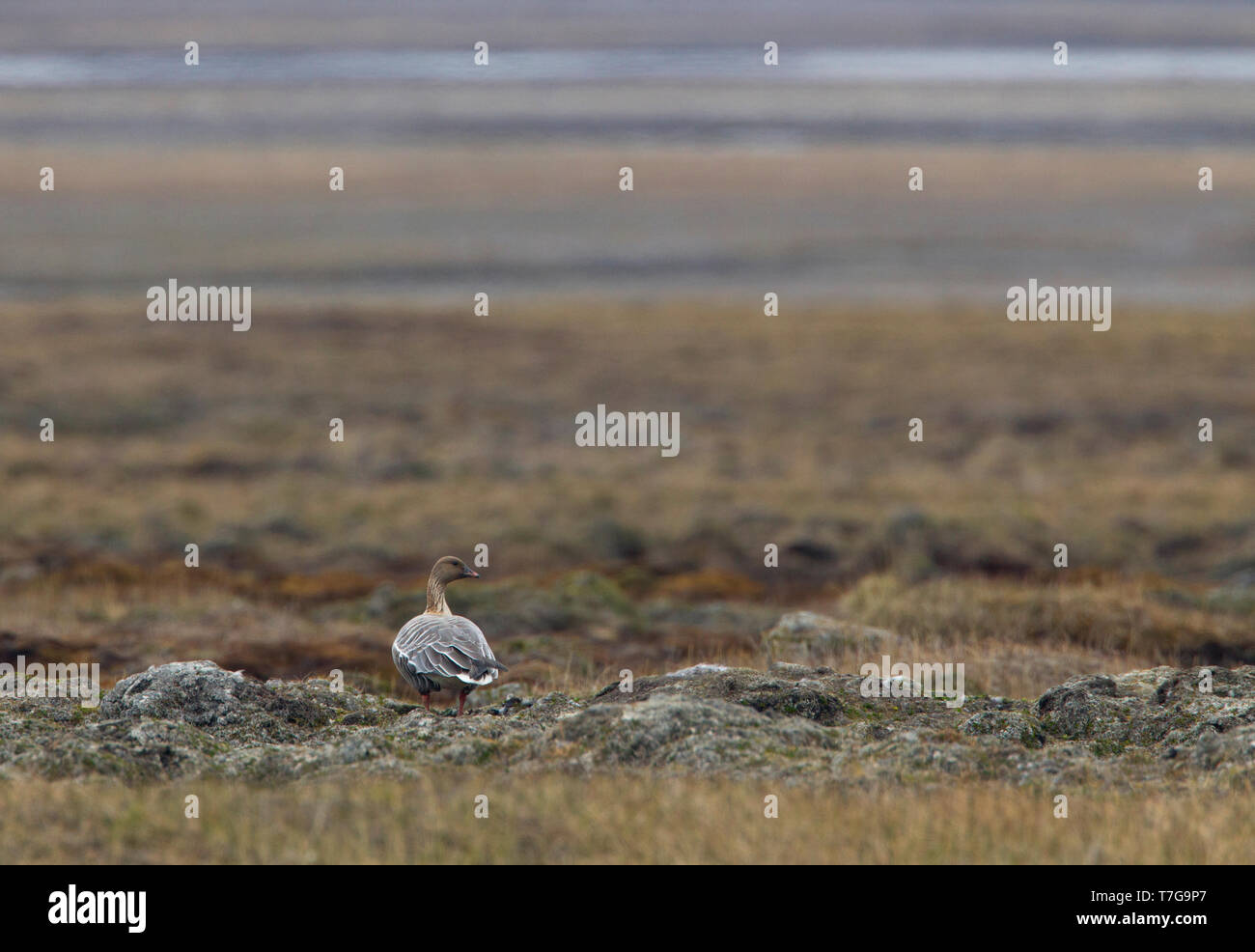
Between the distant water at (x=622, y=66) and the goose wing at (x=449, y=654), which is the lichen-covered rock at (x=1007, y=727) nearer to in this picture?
the goose wing at (x=449, y=654)

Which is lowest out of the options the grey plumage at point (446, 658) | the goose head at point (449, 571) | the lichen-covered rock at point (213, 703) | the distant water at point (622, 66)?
the lichen-covered rock at point (213, 703)

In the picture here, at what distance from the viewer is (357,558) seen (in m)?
22.3

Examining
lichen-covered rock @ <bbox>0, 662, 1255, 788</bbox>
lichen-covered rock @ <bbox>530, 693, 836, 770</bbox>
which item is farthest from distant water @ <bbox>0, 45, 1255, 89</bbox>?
lichen-covered rock @ <bbox>530, 693, 836, 770</bbox>

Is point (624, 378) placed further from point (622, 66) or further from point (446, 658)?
point (622, 66)

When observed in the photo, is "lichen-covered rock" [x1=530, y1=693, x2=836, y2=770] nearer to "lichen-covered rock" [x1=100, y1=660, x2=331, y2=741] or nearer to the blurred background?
Result: "lichen-covered rock" [x1=100, y1=660, x2=331, y2=741]

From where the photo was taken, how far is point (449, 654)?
9.50 meters

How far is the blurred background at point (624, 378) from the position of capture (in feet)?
55.1

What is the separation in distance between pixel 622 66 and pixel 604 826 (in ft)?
398

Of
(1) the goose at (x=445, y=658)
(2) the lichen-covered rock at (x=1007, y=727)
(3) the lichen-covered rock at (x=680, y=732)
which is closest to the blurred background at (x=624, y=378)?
(1) the goose at (x=445, y=658)

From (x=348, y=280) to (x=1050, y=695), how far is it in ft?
153

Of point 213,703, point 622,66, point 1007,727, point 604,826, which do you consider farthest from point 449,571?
point 622,66

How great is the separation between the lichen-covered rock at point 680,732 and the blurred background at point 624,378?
7.89ft

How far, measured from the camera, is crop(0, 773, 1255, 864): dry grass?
6746 mm

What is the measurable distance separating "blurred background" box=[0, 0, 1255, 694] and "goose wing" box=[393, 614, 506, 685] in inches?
67.9
